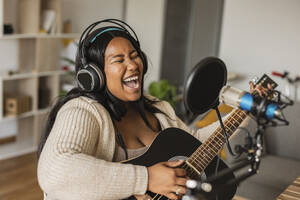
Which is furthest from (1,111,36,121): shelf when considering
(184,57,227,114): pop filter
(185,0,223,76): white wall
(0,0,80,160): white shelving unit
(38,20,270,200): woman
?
(184,57,227,114): pop filter

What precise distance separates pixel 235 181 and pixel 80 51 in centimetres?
88

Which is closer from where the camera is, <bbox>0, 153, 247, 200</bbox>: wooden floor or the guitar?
the guitar

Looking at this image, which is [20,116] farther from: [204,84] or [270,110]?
[270,110]

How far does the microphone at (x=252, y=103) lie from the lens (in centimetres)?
94

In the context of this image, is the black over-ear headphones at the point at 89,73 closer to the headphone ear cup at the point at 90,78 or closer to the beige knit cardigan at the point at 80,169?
the headphone ear cup at the point at 90,78

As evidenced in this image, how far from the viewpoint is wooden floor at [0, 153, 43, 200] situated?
321cm

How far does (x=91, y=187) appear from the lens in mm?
1282

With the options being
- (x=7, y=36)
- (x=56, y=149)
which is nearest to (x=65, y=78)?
(x=7, y=36)

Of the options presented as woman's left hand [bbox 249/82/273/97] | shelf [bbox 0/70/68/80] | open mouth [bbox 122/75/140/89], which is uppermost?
woman's left hand [bbox 249/82/273/97]

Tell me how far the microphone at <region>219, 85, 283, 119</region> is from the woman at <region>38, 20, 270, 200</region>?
43 centimetres

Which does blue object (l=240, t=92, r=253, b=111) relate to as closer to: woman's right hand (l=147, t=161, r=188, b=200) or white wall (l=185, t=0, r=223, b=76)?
woman's right hand (l=147, t=161, r=188, b=200)

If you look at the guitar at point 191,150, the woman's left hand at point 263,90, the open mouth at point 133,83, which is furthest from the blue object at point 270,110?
the open mouth at point 133,83

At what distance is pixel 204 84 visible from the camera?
1.06 meters

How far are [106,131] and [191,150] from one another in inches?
13.5
